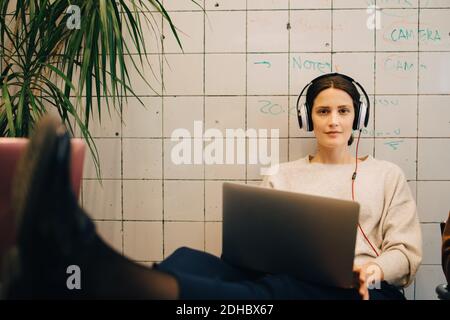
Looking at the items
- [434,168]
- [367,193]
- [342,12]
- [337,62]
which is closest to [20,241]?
[367,193]

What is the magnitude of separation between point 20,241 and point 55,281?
0.10m

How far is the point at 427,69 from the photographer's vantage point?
A: 1.70 metres

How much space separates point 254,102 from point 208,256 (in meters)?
0.85

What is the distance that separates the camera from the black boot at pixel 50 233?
57 cm

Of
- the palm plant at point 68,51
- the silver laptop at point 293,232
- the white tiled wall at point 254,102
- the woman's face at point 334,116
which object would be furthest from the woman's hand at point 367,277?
the palm plant at point 68,51

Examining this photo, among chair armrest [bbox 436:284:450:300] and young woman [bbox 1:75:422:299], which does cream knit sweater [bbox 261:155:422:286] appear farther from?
chair armrest [bbox 436:284:450:300]

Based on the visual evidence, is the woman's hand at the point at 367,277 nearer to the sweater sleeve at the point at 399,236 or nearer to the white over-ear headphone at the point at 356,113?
the sweater sleeve at the point at 399,236

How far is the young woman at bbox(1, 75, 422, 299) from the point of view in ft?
1.90

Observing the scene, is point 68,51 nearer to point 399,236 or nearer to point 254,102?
point 254,102

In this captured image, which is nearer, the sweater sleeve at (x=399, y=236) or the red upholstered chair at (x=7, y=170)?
the red upholstered chair at (x=7, y=170)

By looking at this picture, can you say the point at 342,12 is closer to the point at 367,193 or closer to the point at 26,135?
the point at 367,193

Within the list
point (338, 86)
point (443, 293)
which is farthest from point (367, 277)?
point (338, 86)

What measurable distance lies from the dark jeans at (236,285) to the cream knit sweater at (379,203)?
99 millimetres
